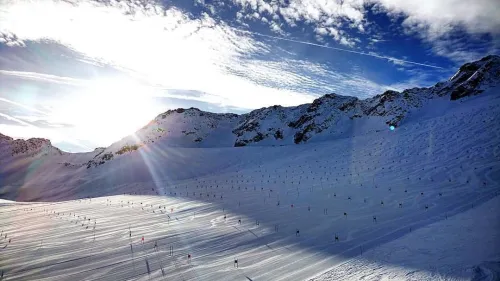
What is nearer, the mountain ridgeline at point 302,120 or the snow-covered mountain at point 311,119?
the mountain ridgeline at point 302,120

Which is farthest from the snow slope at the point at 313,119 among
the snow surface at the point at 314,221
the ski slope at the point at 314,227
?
the ski slope at the point at 314,227

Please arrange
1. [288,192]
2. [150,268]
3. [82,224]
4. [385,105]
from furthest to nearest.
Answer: [385,105] < [288,192] < [82,224] < [150,268]

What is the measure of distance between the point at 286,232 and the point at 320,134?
6013 cm

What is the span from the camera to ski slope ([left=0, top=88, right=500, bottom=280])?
11375 millimetres

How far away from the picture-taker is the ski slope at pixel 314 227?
1138 centimetres

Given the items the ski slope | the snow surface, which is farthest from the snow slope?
the ski slope

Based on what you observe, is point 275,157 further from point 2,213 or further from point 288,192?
point 2,213

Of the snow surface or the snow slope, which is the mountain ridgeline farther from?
the snow surface

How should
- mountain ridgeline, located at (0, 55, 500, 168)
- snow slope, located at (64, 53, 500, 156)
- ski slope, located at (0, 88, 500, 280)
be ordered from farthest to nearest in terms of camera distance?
snow slope, located at (64, 53, 500, 156)
mountain ridgeline, located at (0, 55, 500, 168)
ski slope, located at (0, 88, 500, 280)

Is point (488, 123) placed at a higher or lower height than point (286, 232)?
higher

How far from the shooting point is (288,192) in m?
29.3

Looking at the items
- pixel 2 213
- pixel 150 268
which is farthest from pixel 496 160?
pixel 2 213

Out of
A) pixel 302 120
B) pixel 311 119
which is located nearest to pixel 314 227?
pixel 311 119

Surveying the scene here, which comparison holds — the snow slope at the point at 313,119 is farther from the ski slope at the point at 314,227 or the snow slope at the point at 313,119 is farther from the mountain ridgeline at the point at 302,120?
the ski slope at the point at 314,227
